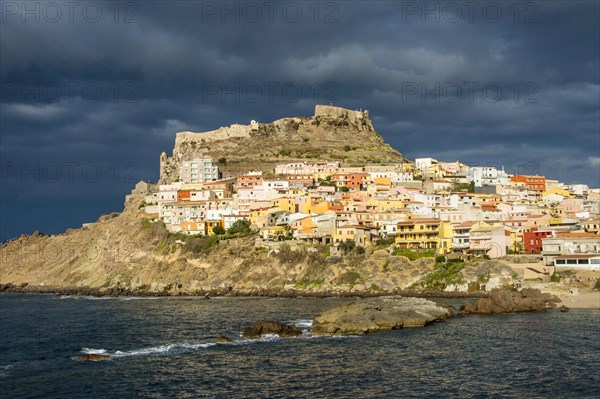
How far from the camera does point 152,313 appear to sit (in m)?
67.1

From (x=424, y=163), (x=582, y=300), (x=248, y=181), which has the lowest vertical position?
(x=582, y=300)

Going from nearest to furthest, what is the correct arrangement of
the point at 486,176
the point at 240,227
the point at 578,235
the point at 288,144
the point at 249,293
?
the point at 578,235, the point at 249,293, the point at 240,227, the point at 486,176, the point at 288,144

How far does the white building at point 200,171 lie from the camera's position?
4988 inches

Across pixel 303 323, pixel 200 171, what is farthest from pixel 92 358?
pixel 200 171

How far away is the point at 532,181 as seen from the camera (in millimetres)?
124688

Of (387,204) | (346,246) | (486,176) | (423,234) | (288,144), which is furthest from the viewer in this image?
(288,144)

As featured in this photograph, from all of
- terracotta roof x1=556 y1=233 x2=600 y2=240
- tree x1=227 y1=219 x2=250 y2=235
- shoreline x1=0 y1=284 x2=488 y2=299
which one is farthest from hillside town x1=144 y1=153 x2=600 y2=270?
shoreline x1=0 y1=284 x2=488 y2=299

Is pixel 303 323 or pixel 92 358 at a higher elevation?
pixel 303 323

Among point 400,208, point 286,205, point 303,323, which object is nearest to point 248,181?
point 286,205

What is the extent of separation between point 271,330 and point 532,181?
8926 centimetres

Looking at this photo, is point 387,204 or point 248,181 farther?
point 248,181

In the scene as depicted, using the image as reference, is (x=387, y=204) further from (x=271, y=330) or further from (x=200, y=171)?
(x=271, y=330)

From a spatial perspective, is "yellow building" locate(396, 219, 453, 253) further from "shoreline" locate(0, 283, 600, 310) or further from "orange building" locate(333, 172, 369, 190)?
"orange building" locate(333, 172, 369, 190)

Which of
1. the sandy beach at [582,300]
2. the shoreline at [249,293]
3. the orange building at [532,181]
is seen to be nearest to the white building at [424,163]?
the orange building at [532,181]
